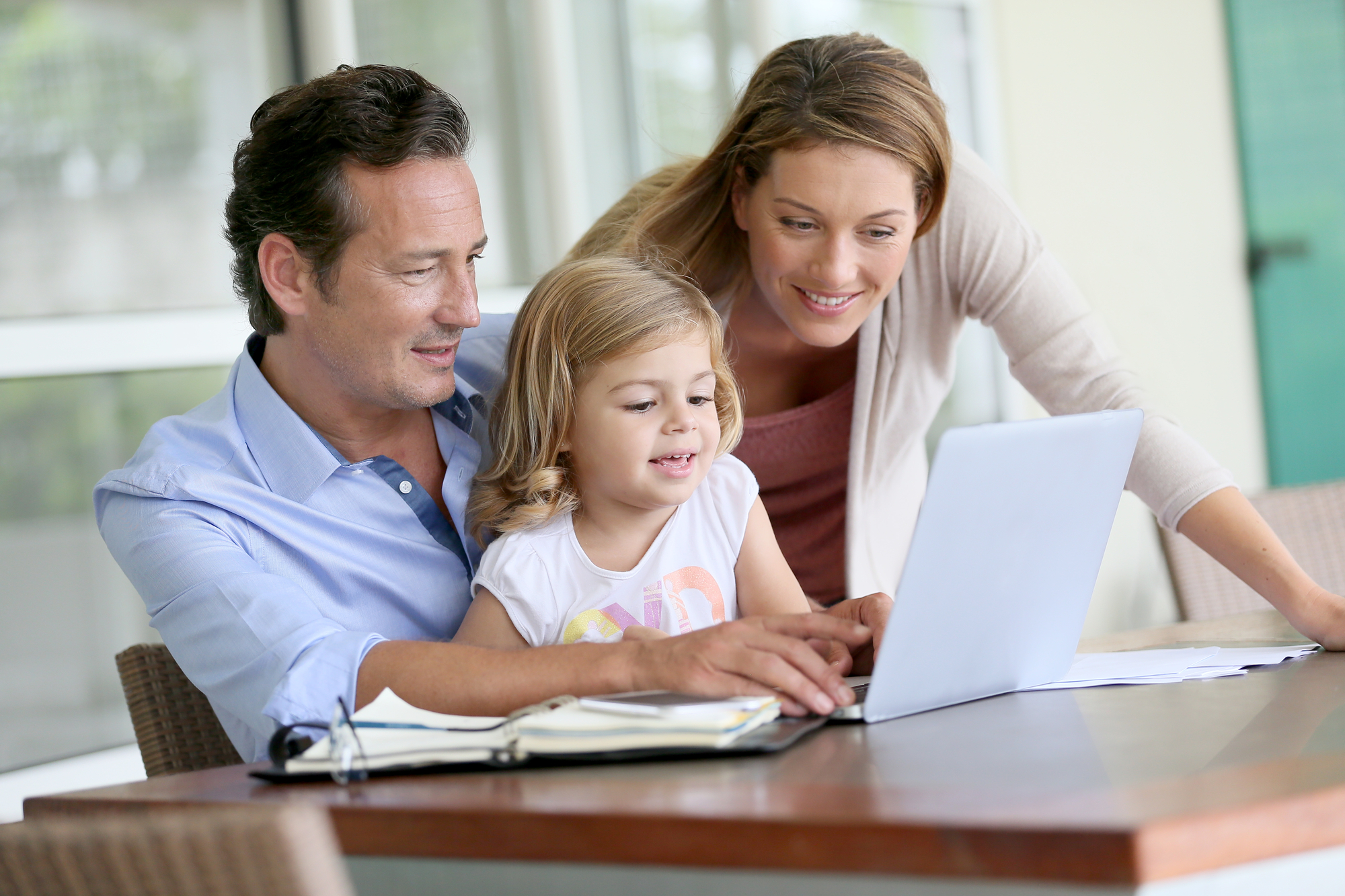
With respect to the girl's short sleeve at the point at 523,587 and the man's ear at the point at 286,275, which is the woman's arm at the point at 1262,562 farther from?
the man's ear at the point at 286,275

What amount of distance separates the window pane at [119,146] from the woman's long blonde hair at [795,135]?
50.0 inches

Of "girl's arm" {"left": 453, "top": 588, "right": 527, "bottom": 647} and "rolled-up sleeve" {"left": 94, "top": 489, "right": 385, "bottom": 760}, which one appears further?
"girl's arm" {"left": 453, "top": 588, "right": 527, "bottom": 647}

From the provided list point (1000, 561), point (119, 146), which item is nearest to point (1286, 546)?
point (1000, 561)

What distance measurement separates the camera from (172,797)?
1015 millimetres

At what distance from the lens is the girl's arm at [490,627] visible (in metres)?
1.49

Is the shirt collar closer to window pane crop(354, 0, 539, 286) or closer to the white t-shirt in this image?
the white t-shirt

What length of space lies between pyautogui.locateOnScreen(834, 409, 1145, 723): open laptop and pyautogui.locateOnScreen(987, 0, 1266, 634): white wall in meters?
3.29

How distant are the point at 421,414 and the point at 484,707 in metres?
0.63

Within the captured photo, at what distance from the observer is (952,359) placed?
6.82ft

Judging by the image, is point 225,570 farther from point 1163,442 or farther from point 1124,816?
point 1163,442

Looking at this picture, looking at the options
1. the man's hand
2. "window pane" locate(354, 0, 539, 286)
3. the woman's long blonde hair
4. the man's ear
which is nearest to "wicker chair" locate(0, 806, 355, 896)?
the man's hand

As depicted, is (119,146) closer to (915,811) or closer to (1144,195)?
(915,811)

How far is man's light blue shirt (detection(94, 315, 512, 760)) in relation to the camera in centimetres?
125

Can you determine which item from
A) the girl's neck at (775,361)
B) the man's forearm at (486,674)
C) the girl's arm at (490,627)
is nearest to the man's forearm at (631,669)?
the man's forearm at (486,674)
